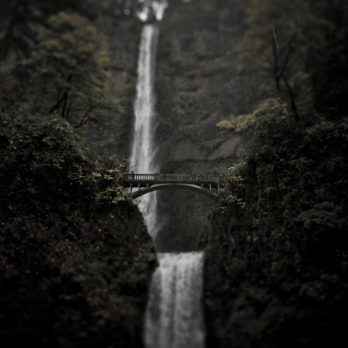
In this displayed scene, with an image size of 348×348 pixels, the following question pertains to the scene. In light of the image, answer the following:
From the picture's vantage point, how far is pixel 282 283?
1278 centimetres

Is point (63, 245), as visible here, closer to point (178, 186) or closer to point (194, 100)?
point (178, 186)

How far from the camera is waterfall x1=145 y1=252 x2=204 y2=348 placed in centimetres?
1274

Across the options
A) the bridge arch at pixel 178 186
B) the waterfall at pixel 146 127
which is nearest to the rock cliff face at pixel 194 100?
the waterfall at pixel 146 127

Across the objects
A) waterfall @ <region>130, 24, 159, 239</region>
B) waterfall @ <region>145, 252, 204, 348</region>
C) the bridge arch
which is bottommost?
waterfall @ <region>145, 252, 204, 348</region>

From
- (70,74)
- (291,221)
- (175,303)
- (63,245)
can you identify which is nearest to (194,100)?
(70,74)

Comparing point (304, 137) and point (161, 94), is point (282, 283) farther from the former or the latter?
point (161, 94)

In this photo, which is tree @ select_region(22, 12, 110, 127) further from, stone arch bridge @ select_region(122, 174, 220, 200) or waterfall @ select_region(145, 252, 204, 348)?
waterfall @ select_region(145, 252, 204, 348)

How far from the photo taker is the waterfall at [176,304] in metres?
12.7

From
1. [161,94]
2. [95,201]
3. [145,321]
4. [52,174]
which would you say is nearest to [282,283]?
[145,321]

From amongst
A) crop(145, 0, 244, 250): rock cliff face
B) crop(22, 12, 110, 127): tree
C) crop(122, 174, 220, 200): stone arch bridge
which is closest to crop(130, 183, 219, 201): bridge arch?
crop(122, 174, 220, 200): stone arch bridge

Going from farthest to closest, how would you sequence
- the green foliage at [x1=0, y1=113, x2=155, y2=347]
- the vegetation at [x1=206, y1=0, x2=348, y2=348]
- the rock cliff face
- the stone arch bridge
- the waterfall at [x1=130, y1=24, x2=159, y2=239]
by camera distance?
the waterfall at [x1=130, y1=24, x2=159, y2=239]
the rock cliff face
the stone arch bridge
the green foliage at [x1=0, y1=113, x2=155, y2=347]
the vegetation at [x1=206, y1=0, x2=348, y2=348]

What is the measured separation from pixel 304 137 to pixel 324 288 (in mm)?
7705

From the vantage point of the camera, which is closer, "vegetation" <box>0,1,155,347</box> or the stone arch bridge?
"vegetation" <box>0,1,155,347</box>

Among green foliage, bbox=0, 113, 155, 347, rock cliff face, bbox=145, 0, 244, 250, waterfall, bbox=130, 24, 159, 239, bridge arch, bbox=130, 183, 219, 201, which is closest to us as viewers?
green foliage, bbox=0, 113, 155, 347
